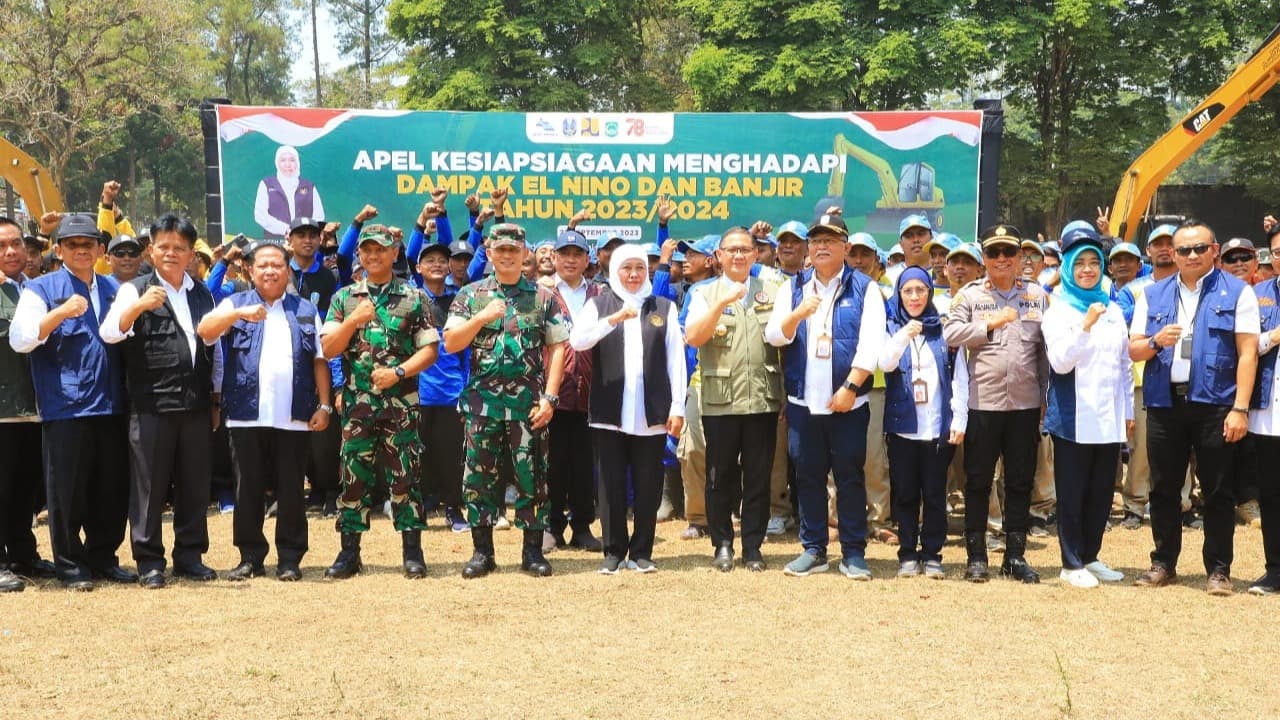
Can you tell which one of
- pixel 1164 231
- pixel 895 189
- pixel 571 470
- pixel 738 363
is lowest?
pixel 571 470

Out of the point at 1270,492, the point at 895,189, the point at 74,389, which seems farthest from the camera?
the point at 895,189

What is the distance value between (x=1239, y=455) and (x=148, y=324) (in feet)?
19.8

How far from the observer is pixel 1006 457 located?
262 inches

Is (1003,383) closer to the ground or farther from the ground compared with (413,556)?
farther from the ground

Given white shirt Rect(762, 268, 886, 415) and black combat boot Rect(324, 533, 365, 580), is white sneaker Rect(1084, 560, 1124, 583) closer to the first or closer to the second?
white shirt Rect(762, 268, 886, 415)

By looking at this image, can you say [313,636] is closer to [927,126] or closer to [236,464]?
[236,464]

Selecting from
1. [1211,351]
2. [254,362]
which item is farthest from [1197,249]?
[254,362]

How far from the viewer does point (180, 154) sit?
47562 mm

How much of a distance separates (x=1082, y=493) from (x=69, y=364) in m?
5.61

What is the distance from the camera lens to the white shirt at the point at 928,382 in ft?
21.4

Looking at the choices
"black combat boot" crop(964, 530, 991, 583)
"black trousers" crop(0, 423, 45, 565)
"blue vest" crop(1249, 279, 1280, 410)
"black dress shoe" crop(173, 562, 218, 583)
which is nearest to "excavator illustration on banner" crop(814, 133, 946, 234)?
"blue vest" crop(1249, 279, 1280, 410)

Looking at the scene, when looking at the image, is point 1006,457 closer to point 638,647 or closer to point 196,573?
point 638,647

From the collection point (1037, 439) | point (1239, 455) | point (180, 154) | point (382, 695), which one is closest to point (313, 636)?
point (382, 695)

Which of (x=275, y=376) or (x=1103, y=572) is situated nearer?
(x=275, y=376)
